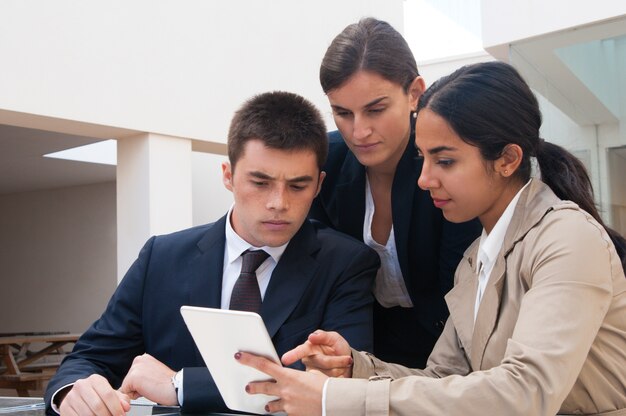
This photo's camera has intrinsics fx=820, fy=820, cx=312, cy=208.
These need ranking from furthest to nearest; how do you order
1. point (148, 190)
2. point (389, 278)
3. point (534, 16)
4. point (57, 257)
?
point (57, 257) → point (148, 190) → point (534, 16) → point (389, 278)

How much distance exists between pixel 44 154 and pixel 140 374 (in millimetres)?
8414

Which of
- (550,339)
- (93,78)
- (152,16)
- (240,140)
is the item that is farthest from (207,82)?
(550,339)

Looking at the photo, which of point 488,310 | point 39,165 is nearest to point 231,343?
point 488,310

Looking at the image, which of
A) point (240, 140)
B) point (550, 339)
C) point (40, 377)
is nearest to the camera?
point (550, 339)

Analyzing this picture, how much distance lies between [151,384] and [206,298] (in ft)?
1.09

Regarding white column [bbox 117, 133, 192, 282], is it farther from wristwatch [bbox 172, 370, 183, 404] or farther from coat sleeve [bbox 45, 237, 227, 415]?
wristwatch [bbox 172, 370, 183, 404]

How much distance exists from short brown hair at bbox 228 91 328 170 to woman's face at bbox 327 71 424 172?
0.08 m

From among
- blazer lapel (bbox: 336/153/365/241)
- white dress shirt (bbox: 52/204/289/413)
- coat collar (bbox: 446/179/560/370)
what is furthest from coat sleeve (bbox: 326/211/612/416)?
blazer lapel (bbox: 336/153/365/241)

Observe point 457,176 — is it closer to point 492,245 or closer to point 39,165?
point 492,245

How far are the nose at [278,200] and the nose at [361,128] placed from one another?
259mm

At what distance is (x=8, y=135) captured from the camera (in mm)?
8523

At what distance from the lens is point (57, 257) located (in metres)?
12.7

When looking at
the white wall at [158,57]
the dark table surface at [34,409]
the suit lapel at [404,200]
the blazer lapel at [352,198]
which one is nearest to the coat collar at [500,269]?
the dark table surface at [34,409]

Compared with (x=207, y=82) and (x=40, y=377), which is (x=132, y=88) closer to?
(x=207, y=82)
